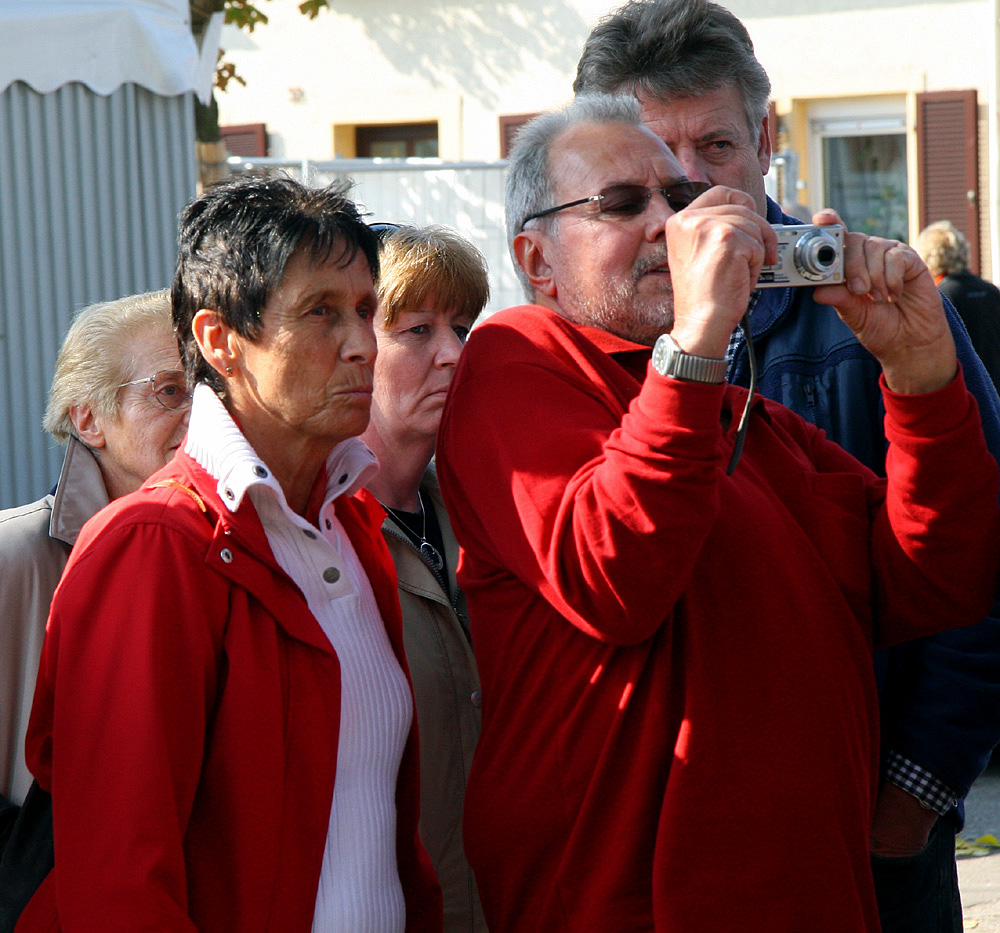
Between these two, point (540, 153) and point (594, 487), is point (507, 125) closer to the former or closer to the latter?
point (540, 153)

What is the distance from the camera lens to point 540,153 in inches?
80.4

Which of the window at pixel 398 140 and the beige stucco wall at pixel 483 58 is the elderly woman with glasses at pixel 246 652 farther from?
the window at pixel 398 140

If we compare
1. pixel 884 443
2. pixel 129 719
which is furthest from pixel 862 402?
pixel 129 719

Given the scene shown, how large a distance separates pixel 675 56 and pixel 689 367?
117 cm

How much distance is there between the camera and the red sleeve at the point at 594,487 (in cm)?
159

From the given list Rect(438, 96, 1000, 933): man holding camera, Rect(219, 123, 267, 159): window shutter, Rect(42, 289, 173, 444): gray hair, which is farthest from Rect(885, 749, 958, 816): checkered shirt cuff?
Rect(219, 123, 267, 159): window shutter

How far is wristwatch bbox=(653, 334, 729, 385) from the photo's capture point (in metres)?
1.61

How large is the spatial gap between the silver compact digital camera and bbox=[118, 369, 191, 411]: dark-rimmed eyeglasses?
1.41m

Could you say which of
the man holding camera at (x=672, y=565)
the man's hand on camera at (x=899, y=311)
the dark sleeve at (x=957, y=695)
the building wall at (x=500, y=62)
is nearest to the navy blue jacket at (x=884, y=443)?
the dark sleeve at (x=957, y=695)

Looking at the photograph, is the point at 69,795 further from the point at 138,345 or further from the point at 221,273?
the point at 138,345

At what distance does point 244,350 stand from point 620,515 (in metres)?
0.68

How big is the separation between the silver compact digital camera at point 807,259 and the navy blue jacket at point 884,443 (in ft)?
1.50

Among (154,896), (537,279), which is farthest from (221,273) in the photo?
(154,896)

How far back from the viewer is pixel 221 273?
1963mm
